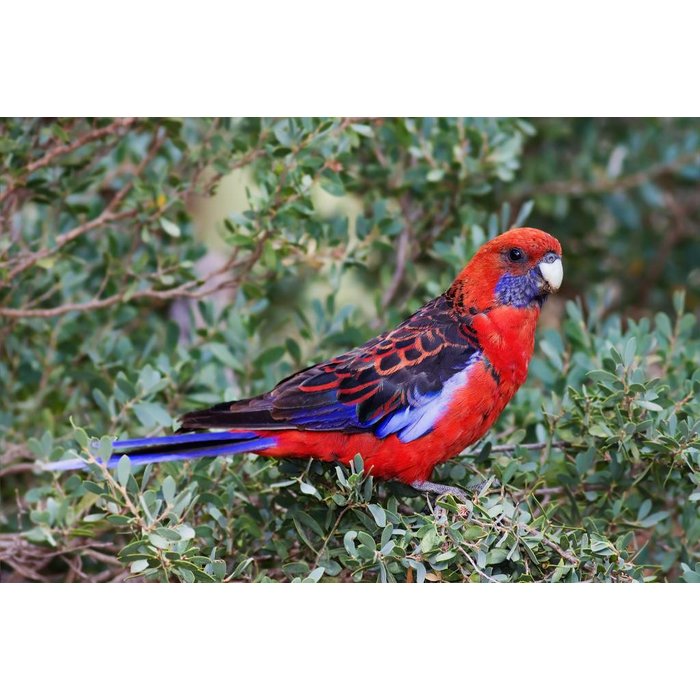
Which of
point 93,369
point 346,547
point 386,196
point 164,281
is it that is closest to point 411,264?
point 386,196

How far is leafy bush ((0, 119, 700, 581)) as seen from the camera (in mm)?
2834

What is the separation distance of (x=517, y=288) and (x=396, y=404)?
604mm

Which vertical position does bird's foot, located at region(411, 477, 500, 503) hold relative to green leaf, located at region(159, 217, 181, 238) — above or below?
below

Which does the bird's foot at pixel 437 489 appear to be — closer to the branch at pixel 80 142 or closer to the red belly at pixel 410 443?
the red belly at pixel 410 443

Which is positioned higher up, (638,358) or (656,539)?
(638,358)

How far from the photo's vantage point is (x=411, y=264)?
428 centimetres

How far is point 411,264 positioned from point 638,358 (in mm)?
1276

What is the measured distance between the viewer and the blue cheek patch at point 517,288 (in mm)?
3252

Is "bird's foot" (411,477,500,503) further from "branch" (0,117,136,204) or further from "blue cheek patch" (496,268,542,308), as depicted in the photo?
"branch" (0,117,136,204)

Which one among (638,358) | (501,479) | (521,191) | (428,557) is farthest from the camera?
(521,191)

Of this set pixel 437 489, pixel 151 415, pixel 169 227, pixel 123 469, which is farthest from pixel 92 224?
Result: pixel 437 489

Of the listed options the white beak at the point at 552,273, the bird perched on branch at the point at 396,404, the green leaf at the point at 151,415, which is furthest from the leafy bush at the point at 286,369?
the white beak at the point at 552,273

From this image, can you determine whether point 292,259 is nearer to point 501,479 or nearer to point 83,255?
point 83,255

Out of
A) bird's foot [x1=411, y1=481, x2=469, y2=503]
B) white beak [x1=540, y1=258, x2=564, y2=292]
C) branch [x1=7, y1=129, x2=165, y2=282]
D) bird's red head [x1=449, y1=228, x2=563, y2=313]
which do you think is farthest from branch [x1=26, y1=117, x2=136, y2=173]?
bird's foot [x1=411, y1=481, x2=469, y2=503]
